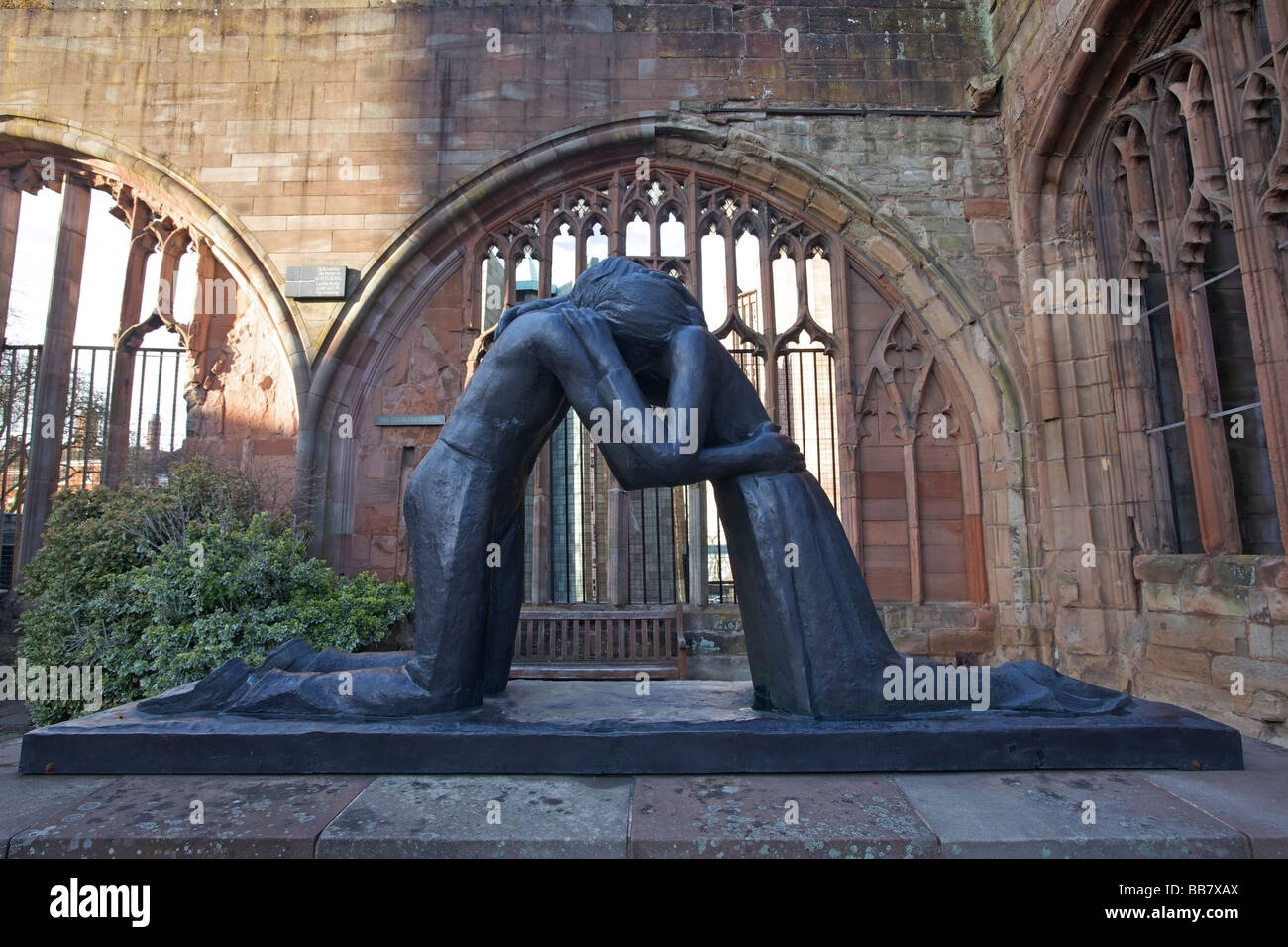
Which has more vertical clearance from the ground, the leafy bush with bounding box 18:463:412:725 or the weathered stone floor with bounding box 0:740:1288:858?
the leafy bush with bounding box 18:463:412:725

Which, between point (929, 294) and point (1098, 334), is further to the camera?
point (929, 294)

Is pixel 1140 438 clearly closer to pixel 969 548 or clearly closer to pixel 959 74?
pixel 969 548

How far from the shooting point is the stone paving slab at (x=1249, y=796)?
1883 millimetres

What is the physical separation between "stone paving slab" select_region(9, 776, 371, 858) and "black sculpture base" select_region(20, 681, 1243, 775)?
77 millimetres

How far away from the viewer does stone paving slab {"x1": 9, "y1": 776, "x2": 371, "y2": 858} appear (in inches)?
73.9

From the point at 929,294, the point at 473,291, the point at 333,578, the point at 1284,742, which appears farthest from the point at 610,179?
the point at 1284,742

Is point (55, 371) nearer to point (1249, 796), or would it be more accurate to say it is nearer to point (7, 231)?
point (7, 231)

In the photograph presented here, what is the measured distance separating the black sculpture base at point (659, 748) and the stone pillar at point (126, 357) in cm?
656

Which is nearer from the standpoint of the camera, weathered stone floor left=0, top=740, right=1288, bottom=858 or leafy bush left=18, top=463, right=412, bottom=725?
weathered stone floor left=0, top=740, right=1288, bottom=858

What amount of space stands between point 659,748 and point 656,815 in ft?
1.31

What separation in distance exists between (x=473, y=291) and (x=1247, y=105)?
262 inches

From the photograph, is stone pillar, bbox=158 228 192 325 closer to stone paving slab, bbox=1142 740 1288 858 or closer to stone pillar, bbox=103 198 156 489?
stone pillar, bbox=103 198 156 489

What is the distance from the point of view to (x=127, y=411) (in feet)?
26.5

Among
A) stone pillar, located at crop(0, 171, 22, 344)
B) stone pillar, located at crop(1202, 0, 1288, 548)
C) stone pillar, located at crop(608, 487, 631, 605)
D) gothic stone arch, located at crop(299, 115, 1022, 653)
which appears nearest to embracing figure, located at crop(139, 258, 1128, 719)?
stone pillar, located at crop(1202, 0, 1288, 548)
